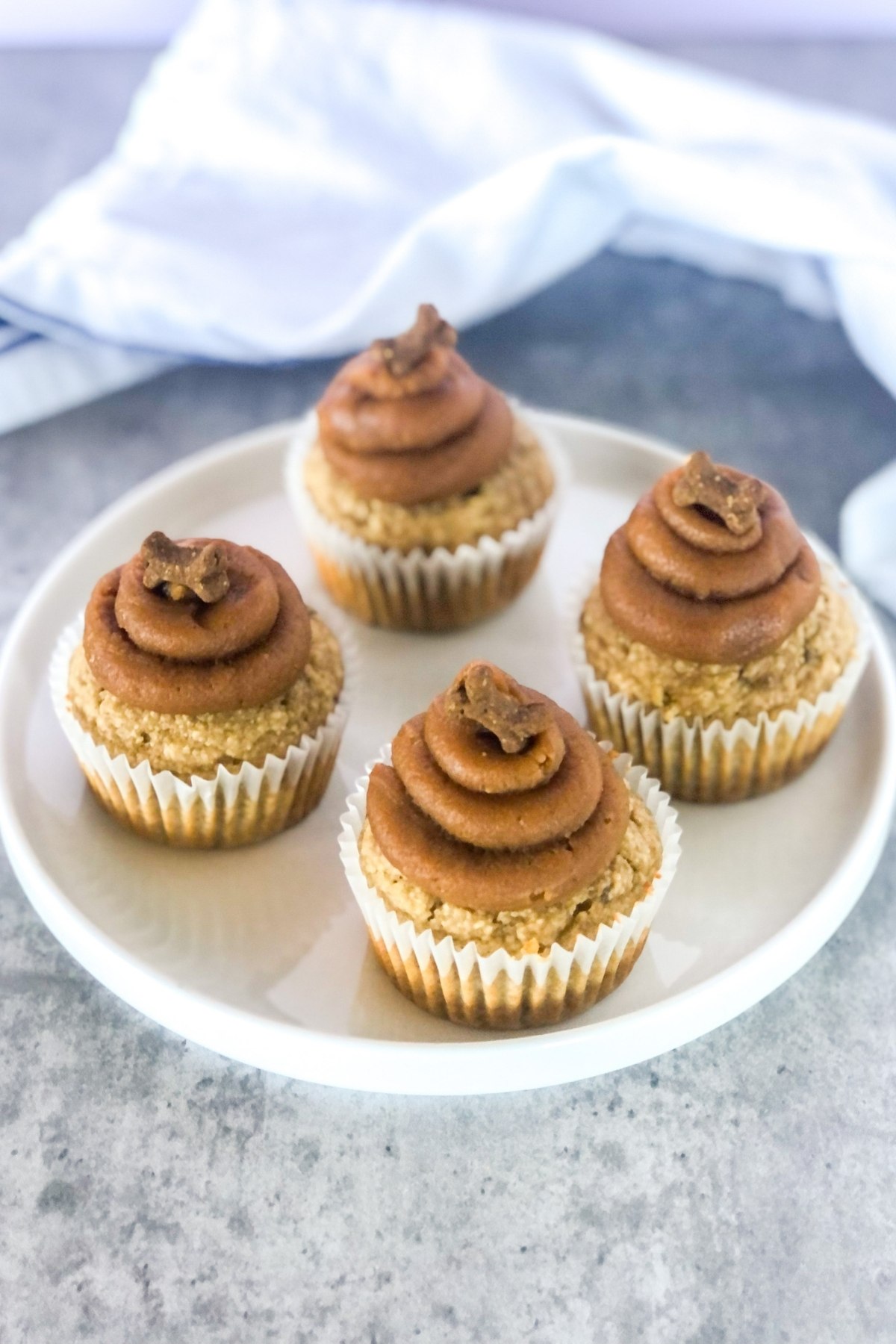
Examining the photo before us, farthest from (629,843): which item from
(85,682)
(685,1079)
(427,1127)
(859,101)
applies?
(859,101)

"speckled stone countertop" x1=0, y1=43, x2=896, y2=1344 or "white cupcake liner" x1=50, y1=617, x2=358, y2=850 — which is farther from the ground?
"white cupcake liner" x1=50, y1=617, x2=358, y2=850

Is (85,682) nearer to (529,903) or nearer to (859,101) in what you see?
(529,903)

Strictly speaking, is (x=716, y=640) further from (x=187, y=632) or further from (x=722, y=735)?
(x=187, y=632)

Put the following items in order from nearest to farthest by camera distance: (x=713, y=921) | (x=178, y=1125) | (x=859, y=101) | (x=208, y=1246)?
1. (x=208, y=1246)
2. (x=178, y=1125)
3. (x=713, y=921)
4. (x=859, y=101)

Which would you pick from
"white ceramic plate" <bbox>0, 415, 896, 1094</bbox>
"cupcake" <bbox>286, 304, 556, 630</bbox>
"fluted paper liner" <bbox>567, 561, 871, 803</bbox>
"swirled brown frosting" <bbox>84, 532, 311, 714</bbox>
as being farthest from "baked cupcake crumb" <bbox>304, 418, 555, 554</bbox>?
"swirled brown frosting" <bbox>84, 532, 311, 714</bbox>

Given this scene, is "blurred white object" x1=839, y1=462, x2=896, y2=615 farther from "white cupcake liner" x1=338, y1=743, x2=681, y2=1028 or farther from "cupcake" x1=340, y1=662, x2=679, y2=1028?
"cupcake" x1=340, y1=662, x2=679, y2=1028

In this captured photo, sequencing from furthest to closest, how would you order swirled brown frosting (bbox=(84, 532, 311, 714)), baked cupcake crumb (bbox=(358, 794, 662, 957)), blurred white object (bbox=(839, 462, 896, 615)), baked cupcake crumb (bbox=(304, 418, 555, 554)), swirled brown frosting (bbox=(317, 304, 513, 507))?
1. blurred white object (bbox=(839, 462, 896, 615))
2. baked cupcake crumb (bbox=(304, 418, 555, 554))
3. swirled brown frosting (bbox=(317, 304, 513, 507))
4. swirled brown frosting (bbox=(84, 532, 311, 714))
5. baked cupcake crumb (bbox=(358, 794, 662, 957))

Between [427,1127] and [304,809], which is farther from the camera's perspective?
[304,809]
